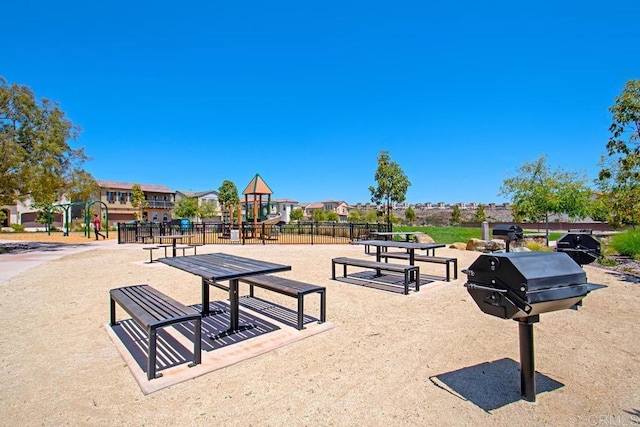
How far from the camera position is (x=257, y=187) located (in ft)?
72.2

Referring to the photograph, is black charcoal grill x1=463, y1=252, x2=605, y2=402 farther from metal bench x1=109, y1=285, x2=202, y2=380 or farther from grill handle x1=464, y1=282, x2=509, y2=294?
metal bench x1=109, y1=285, x2=202, y2=380

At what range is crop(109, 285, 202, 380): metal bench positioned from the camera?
128 inches

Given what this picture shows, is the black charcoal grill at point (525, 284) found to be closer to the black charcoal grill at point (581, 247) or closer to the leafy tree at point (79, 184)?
the black charcoal grill at point (581, 247)

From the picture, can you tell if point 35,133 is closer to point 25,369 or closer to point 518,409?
point 25,369

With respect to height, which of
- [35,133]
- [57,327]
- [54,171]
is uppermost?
[35,133]

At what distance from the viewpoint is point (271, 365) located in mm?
3578

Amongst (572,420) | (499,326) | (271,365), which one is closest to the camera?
(572,420)

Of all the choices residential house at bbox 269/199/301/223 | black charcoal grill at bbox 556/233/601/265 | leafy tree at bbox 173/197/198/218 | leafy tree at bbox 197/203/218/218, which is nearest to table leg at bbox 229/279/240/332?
black charcoal grill at bbox 556/233/601/265

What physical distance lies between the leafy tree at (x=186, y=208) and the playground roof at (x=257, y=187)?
3815 cm

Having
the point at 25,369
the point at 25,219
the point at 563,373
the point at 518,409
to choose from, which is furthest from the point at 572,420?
the point at 25,219

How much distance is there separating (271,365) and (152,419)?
1215 mm

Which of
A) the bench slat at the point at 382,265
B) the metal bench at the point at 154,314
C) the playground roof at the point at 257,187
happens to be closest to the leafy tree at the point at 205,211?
the playground roof at the point at 257,187

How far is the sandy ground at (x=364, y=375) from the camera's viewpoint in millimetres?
2676

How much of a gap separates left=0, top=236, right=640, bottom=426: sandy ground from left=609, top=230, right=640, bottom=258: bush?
7.06 meters
